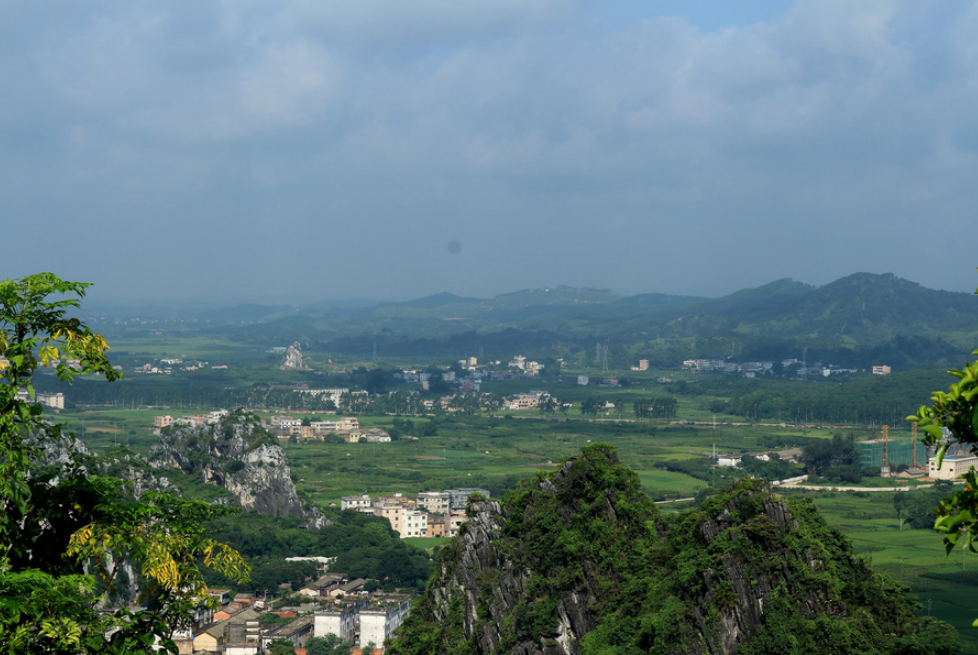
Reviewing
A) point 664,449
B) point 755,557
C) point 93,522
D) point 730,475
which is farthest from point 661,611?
point 664,449

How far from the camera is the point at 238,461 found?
2697 inches

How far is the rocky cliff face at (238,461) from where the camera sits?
66125 mm

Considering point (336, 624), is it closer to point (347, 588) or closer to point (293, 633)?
point (293, 633)

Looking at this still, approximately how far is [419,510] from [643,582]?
148ft

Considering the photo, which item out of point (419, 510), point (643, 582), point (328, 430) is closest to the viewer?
point (643, 582)

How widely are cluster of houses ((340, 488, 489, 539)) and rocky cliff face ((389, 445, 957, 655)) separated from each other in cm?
3407

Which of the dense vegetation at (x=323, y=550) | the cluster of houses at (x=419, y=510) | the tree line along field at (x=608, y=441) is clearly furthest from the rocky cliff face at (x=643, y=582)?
the cluster of houses at (x=419, y=510)

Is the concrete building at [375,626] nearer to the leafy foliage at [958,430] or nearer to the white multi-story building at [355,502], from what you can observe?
the white multi-story building at [355,502]

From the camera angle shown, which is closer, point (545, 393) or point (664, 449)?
point (664, 449)

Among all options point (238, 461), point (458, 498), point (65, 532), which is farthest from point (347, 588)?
point (65, 532)

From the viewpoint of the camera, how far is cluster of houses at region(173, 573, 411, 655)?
121ft

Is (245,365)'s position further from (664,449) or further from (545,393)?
(664,449)

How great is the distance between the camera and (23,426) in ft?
18.6

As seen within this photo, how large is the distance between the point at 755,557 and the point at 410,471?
226 feet
